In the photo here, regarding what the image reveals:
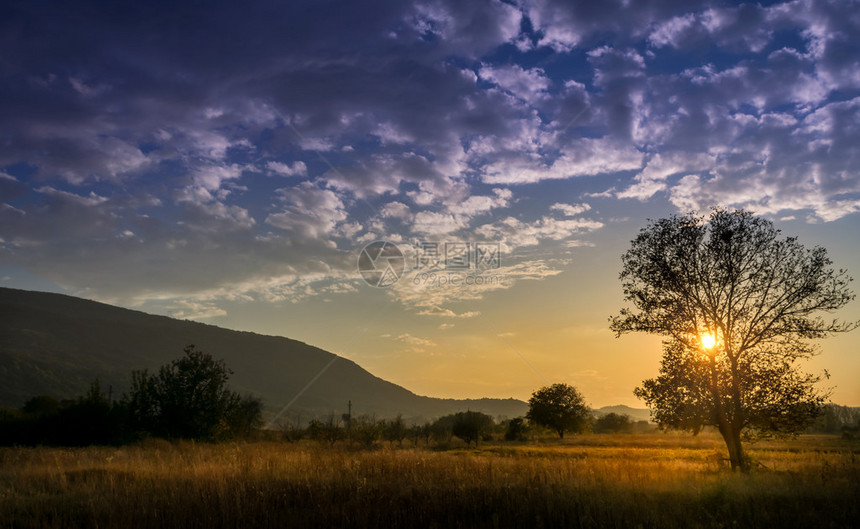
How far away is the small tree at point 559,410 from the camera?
78.6 m

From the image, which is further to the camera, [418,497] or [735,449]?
[735,449]

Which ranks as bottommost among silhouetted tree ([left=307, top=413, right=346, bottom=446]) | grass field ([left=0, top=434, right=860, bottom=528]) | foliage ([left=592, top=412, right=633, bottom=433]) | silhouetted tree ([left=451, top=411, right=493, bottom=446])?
foliage ([left=592, top=412, right=633, bottom=433])

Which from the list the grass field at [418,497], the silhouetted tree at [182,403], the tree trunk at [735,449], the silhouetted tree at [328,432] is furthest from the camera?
the silhouetted tree at [328,432]

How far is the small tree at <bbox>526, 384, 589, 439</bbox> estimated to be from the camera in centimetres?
7856

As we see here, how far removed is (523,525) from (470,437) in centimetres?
5784

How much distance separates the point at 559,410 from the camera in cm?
7912

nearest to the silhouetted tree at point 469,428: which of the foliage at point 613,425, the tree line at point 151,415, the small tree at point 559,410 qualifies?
the small tree at point 559,410

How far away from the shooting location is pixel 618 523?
28.6ft

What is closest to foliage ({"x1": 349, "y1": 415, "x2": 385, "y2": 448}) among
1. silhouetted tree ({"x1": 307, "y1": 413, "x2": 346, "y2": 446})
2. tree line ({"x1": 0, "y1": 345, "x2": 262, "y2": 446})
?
silhouetted tree ({"x1": 307, "y1": 413, "x2": 346, "y2": 446})

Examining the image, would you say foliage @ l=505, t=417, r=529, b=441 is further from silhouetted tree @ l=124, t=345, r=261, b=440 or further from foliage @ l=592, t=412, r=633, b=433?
silhouetted tree @ l=124, t=345, r=261, b=440

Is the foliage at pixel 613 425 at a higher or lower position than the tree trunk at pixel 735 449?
lower

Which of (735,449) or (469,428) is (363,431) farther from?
(735,449)

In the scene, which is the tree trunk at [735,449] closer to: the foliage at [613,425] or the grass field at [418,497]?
the grass field at [418,497]

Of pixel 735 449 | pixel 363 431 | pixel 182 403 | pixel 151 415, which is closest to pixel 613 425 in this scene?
pixel 363 431
